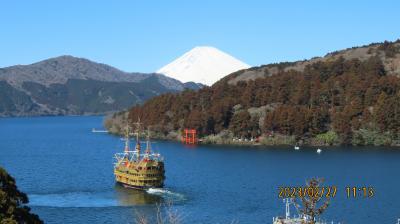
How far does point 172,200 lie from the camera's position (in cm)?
8300

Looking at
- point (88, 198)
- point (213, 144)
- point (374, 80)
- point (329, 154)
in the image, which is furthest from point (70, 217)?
point (374, 80)

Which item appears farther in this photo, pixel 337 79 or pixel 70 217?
pixel 337 79

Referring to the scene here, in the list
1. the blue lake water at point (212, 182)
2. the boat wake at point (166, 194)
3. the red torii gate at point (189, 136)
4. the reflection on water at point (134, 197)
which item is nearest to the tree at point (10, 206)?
the blue lake water at point (212, 182)

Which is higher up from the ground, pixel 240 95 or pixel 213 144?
pixel 240 95

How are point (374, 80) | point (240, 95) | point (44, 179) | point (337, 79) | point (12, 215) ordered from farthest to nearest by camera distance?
point (240, 95), point (337, 79), point (374, 80), point (44, 179), point (12, 215)

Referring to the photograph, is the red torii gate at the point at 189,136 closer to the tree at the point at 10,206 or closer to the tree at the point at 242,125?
the tree at the point at 242,125

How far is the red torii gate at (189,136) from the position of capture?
178 meters

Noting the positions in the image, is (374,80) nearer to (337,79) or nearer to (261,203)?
(337,79)

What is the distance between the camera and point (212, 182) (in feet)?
326

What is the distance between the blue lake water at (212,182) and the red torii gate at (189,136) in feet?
52.8

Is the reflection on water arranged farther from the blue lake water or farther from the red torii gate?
the red torii gate

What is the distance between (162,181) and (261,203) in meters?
20.0

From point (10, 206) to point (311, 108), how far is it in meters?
139

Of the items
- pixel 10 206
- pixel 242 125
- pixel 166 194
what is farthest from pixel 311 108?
pixel 10 206
